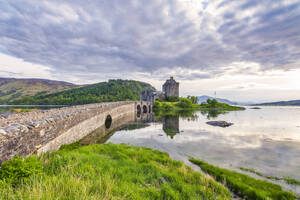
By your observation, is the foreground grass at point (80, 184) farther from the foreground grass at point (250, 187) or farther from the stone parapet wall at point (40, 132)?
the stone parapet wall at point (40, 132)

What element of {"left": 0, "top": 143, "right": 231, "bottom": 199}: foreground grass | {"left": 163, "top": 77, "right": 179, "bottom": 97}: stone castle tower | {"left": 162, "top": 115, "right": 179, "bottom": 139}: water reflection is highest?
{"left": 163, "top": 77, "right": 179, "bottom": 97}: stone castle tower

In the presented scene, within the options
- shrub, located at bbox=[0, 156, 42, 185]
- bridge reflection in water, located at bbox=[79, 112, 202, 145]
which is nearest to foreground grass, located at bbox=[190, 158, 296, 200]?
shrub, located at bbox=[0, 156, 42, 185]

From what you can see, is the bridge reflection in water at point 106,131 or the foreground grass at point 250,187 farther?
the bridge reflection in water at point 106,131

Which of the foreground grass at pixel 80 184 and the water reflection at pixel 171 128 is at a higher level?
the foreground grass at pixel 80 184

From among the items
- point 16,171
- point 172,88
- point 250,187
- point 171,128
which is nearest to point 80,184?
point 16,171

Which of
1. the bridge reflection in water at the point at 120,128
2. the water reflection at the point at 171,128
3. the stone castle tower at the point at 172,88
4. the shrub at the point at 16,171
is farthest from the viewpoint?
the stone castle tower at the point at 172,88

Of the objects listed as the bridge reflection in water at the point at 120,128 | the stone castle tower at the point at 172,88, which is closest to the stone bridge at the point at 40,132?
the bridge reflection in water at the point at 120,128

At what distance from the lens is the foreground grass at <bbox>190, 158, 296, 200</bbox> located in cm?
585

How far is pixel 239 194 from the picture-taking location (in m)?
6.09

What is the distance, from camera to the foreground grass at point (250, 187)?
5.85 meters

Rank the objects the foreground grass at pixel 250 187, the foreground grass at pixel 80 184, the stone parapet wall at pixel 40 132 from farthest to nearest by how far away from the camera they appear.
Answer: the foreground grass at pixel 250 187 → the stone parapet wall at pixel 40 132 → the foreground grass at pixel 80 184

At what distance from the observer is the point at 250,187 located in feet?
20.8

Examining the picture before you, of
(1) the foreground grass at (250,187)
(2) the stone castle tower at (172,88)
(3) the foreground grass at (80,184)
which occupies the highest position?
(2) the stone castle tower at (172,88)

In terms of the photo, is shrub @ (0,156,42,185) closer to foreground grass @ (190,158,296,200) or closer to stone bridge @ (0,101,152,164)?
stone bridge @ (0,101,152,164)
